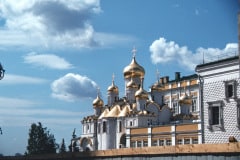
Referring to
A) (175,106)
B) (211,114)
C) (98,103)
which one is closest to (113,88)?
(98,103)

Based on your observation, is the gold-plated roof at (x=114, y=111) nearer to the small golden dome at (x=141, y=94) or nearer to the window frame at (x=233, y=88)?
the small golden dome at (x=141, y=94)

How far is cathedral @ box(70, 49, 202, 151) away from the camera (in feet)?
149

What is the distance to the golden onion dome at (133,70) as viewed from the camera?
57019 millimetres

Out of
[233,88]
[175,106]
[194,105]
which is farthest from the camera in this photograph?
[175,106]

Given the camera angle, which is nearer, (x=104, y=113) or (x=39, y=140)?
(x=104, y=113)

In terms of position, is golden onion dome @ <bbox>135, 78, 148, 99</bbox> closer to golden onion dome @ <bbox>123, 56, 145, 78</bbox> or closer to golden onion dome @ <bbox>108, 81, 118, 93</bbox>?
golden onion dome @ <bbox>123, 56, 145, 78</bbox>

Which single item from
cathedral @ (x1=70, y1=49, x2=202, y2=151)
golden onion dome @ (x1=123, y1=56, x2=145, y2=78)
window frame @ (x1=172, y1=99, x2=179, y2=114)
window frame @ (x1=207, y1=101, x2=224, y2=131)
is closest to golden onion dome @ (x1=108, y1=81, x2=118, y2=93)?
cathedral @ (x1=70, y1=49, x2=202, y2=151)

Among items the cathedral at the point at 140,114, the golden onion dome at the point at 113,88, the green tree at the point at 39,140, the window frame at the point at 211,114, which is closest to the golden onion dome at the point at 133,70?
the cathedral at the point at 140,114

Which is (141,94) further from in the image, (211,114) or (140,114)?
(211,114)

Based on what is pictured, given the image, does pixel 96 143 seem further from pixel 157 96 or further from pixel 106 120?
pixel 157 96

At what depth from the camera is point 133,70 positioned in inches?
2243

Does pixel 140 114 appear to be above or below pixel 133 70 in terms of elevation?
below

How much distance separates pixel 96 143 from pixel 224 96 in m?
30.8

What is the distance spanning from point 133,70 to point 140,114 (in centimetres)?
856
